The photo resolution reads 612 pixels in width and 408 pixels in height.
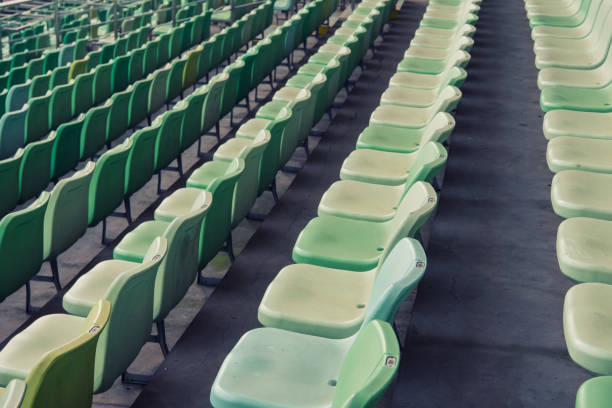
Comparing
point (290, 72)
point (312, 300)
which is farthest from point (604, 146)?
point (290, 72)

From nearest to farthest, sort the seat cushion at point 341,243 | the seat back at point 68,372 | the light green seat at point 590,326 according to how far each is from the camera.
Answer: the seat back at point 68,372 < the light green seat at point 590,326 < the seat cushion at point 341,243

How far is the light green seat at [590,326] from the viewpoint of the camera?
1632mm

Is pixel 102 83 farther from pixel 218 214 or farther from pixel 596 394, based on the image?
pixel 596 394

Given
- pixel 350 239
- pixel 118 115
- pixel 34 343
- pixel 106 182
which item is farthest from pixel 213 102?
pixel 34 343

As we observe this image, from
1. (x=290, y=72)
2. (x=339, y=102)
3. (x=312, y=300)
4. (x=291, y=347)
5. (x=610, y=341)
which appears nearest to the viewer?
(x=610, y=341)

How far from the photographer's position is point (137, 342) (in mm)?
2180

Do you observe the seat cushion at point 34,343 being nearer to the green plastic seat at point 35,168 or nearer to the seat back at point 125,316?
the seat back at point 125,316

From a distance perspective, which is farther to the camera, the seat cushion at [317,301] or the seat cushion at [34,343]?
the seat cushion at [317,301]

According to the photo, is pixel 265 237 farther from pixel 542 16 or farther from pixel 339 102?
pixel 542 16

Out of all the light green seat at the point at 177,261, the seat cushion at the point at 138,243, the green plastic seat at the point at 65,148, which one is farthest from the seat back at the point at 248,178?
the green plastic seat at the point at 65,148

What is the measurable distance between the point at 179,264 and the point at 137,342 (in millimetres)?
331

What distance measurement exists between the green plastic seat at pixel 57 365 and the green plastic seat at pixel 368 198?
4.12 feet

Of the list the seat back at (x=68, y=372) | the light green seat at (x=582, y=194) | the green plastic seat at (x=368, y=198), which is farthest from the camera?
the green plastic seat at (x=368, y=198)

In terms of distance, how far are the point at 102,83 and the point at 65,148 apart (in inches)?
67.7
